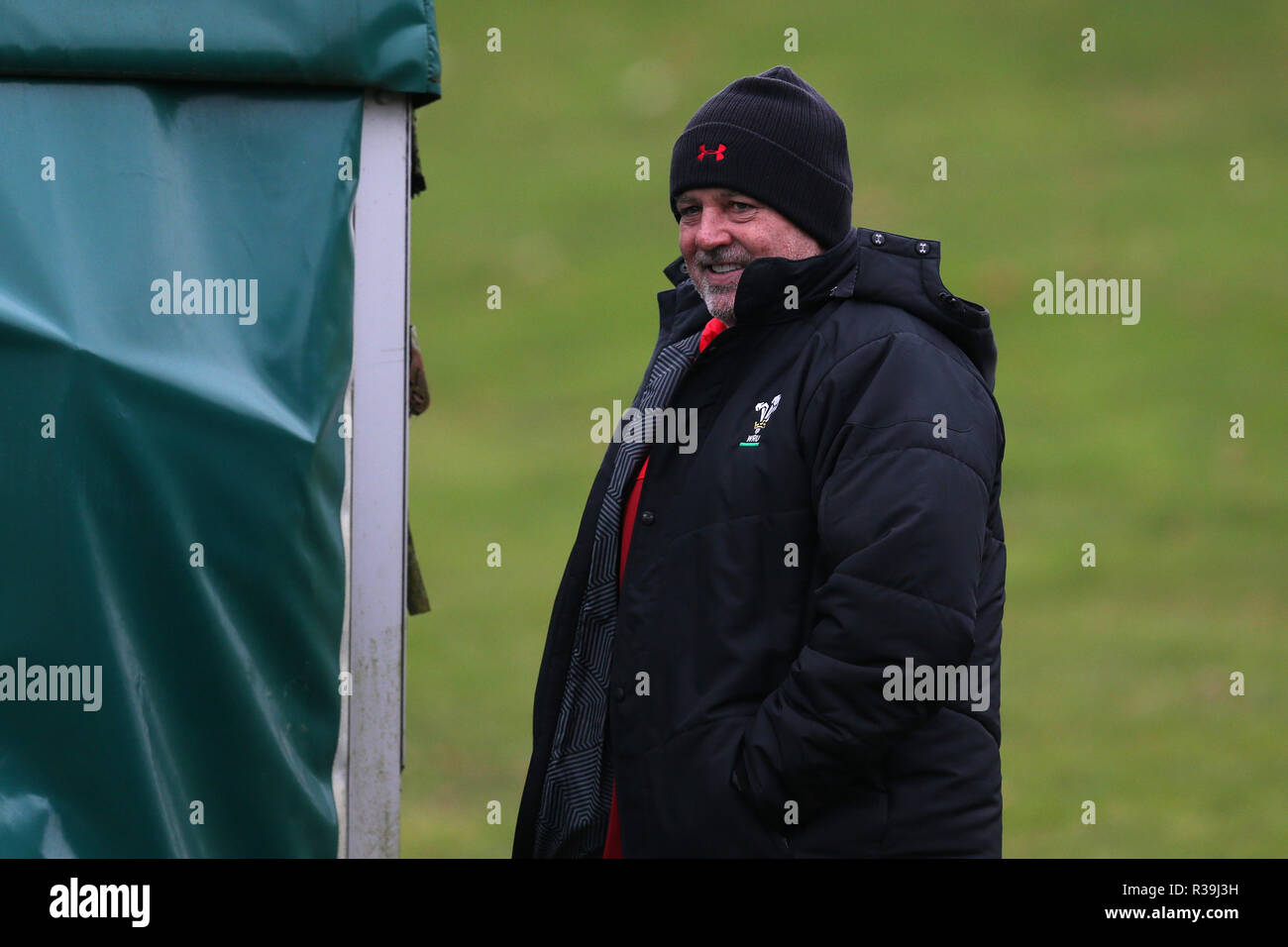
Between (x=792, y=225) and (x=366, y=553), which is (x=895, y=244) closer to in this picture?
(x=792, y=225)

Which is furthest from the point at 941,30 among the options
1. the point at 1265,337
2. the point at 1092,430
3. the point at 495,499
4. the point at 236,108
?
the point at 236,108

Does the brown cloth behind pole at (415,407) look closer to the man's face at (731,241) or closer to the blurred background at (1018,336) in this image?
the man's face at (731,241)

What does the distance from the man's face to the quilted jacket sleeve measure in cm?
30

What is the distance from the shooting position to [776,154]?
3.19 m

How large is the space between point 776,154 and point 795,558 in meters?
0.72

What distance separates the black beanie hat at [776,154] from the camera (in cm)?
319

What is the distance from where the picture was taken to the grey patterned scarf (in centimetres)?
332

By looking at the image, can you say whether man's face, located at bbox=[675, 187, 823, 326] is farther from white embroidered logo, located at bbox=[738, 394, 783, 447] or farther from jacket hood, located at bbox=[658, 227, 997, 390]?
white embroidered logo, located at bbox=[738, 394, 783, 447]

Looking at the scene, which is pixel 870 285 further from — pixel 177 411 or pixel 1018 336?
pixel 1018 336

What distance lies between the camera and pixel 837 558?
2963mm

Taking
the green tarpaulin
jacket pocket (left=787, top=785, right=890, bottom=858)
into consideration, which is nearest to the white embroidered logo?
jacket pocket (left=787, top=785, right=890, bottom=858)

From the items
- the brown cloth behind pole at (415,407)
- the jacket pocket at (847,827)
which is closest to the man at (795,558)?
the jacket pocket at (847,827)

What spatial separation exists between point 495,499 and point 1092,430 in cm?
519

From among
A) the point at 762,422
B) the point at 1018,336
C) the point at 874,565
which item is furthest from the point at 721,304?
the point at 1018,336
